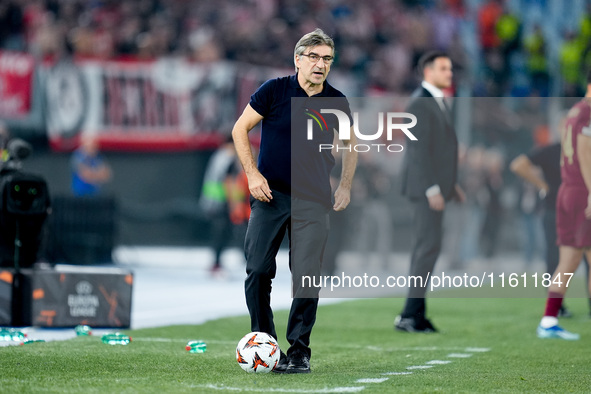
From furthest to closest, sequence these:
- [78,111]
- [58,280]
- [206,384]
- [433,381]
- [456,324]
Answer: [78,111] → [456,324] → [58,280] → [433,381] → [206,384]

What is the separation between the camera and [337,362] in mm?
7492

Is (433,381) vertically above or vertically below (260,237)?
below

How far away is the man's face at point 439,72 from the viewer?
33.0 ft

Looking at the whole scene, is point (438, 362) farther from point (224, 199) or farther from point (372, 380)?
point (224, 199)

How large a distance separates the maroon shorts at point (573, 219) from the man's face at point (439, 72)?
4.95ft

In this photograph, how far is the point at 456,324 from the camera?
10758 millimetres

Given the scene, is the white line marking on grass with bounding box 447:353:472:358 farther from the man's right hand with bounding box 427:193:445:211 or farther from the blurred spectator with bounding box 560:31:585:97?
the blurred spectator with bounding box 560:31:585:97

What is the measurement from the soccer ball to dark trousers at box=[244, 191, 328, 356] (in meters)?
0.13

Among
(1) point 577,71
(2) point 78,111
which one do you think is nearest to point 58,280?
(2) point 78,111

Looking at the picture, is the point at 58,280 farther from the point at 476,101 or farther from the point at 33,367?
the point at 476,101

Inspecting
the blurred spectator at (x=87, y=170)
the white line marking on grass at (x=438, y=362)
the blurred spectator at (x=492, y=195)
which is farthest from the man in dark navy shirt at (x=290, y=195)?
the blurred spectator at (x=492, y=195)

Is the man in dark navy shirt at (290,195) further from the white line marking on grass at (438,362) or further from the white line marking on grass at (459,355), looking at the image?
the white line marking on grass at (459,355)

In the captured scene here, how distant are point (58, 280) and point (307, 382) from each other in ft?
11.9

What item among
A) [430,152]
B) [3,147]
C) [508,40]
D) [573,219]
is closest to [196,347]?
[430,152]
